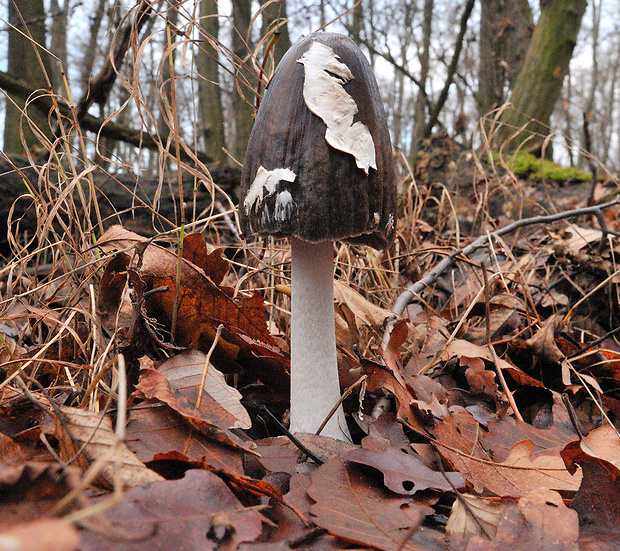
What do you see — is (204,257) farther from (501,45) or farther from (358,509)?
(501,45)

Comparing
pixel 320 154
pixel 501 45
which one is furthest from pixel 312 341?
pixel 501 45

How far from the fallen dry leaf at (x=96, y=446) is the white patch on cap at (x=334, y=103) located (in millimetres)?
905

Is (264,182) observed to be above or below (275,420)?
above

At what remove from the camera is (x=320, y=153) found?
135 cm

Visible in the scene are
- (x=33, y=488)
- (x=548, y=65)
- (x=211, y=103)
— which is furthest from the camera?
(x=211, y=103)

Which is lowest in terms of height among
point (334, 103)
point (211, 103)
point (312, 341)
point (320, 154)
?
point (312, 341)

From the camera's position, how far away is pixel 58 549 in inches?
22.2

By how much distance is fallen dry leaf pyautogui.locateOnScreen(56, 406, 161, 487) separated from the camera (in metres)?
0.97

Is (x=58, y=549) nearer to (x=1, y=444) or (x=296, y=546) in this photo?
(x=296, y=546)

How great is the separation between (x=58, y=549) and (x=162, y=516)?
0.34 metres

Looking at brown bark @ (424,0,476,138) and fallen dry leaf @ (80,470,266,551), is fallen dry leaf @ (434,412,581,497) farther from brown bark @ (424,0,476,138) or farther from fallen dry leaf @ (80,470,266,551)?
brown bark @ (424,0,476,138)

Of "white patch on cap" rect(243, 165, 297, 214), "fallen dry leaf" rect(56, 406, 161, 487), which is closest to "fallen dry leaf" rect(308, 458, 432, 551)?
"fallen dry leaf" rect(56, 406, 161, 487)

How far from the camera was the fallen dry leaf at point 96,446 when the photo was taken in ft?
3.17

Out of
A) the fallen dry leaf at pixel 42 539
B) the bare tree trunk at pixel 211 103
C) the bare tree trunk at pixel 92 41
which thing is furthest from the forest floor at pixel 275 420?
the bare tree trunk at pixel 92 41
